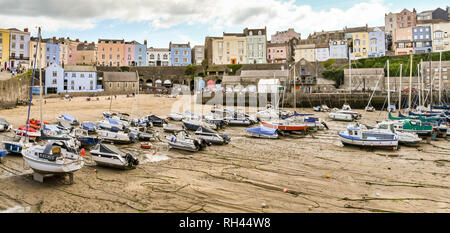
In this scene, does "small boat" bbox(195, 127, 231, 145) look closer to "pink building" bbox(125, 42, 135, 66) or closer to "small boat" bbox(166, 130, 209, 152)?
"small boat" bbox(166, 130, 209, 152)

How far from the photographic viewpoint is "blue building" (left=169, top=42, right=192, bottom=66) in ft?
237

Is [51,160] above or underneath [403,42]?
underneath

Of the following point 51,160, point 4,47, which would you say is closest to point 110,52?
point 4,47

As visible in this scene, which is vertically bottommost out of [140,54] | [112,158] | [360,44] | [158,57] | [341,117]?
[112,158]

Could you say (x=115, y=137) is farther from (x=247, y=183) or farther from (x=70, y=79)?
(x=70, y=79)

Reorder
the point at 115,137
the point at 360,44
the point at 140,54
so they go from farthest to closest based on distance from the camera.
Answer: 1. the point at 140,54
2. the point at 360,44
3. the point at 115,137

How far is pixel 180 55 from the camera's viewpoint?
238 ft

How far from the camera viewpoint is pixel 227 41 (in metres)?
69.0

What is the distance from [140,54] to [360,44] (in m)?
57.2

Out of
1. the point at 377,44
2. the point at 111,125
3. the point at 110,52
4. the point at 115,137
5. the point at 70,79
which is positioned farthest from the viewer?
the point at 110,52

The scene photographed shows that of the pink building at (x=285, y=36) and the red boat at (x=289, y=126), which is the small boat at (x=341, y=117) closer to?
the red boat at (x=289, y=126)
